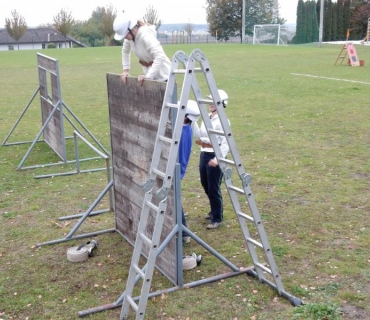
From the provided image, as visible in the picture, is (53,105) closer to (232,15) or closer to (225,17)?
(225,17)

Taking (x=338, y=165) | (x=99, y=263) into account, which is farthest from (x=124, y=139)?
(x=338, y=165)

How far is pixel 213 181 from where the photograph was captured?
6172mm

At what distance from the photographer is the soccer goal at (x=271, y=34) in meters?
58.2

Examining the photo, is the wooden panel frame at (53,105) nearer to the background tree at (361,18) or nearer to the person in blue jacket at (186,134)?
the person in blue jacket at (186,134)

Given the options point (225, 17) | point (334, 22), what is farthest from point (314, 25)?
point (225, 17)

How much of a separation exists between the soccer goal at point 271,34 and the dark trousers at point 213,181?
2104 inches

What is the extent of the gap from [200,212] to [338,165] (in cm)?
305

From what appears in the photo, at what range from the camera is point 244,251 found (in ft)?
19.0

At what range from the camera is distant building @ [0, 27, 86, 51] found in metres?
87.5

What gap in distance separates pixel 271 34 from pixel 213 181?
56.0 m

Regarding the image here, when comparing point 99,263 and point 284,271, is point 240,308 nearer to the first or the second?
point 284,271

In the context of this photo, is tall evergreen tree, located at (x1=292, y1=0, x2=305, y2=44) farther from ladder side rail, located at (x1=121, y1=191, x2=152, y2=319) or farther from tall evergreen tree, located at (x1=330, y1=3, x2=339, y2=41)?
ladder side rail, located at (x1=121, y1=191, x2=152, y2=319)

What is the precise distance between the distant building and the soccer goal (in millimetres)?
35237

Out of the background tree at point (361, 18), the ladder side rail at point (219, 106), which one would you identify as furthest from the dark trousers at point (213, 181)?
the background tree at point (361, 18)
